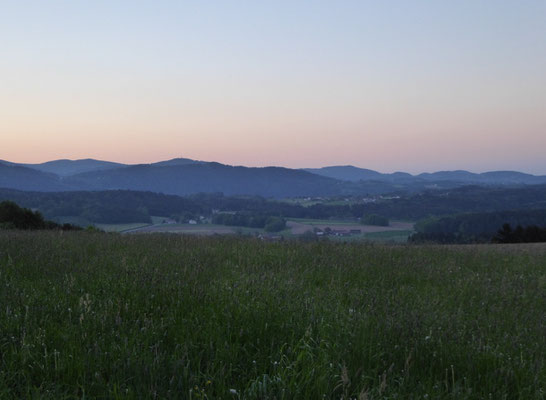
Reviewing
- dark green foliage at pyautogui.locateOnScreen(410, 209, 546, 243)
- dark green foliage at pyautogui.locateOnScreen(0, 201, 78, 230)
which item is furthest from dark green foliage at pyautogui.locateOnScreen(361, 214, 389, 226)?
dark green foliage at pyautogui.locateOnScreen(0, 201, 78, 230)

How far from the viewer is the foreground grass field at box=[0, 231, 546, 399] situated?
275 cm

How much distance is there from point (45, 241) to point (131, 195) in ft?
385

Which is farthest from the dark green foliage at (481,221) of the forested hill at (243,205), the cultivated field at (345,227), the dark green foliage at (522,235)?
the dark green foliage at (522,235)

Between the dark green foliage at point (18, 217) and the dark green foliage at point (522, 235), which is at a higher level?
the dark green foliage at point (18, 217)

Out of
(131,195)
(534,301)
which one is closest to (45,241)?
(534,301)

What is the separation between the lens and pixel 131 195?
11962 cm

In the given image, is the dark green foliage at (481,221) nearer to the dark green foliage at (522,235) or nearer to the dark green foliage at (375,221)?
the dark green foliage at (375,221)

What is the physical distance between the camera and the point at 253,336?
A: 3.61m

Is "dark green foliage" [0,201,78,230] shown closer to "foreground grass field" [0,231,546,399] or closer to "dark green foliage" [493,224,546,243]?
"foreground grass field" [0,231,546,399]

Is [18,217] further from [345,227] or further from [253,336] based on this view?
[345,227]

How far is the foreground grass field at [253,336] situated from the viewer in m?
2.75

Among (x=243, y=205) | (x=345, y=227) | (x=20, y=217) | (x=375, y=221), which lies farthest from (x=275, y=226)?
(x=20, y=217)

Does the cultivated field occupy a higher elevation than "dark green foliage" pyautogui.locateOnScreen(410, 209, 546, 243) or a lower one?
lower

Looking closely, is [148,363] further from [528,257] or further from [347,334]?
[528,257]
